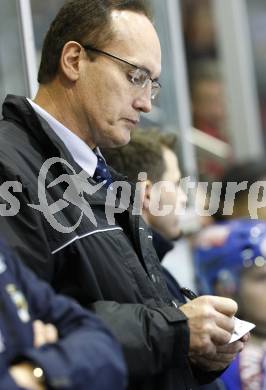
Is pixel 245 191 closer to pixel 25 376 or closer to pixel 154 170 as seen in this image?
pixel 154 170

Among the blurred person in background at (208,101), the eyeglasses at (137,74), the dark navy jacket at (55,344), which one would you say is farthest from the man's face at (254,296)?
the blurred person in background at (208,101)

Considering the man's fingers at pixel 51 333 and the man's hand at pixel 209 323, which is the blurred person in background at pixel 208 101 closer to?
the man's hand at pixel 209 323

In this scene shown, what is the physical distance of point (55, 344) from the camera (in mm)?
1675

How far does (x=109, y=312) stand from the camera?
2.11 m

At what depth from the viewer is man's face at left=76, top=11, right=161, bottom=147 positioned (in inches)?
97.3

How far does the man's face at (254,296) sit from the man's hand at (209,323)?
89 cm

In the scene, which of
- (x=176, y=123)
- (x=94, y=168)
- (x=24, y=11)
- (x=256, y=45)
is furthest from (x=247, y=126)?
(x=94, y=168)

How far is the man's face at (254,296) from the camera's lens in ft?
10.2

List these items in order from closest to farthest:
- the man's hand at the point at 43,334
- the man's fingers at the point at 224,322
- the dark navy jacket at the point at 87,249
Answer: the man's hand at the point at 43,334
the dark navy jacket at the point at 87,249
the man's fingers at the point at 224,322

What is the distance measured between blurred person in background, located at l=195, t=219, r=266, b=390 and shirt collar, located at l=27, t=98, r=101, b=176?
93 centimetres

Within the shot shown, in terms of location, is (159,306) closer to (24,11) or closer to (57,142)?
(57,142)

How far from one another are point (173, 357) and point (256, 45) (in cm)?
627

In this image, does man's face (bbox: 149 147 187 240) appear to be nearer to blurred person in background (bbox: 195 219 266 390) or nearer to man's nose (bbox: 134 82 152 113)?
blurred person in background (bbox: 195 219 266 390)

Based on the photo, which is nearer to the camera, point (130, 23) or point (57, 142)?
point (57, 142)
